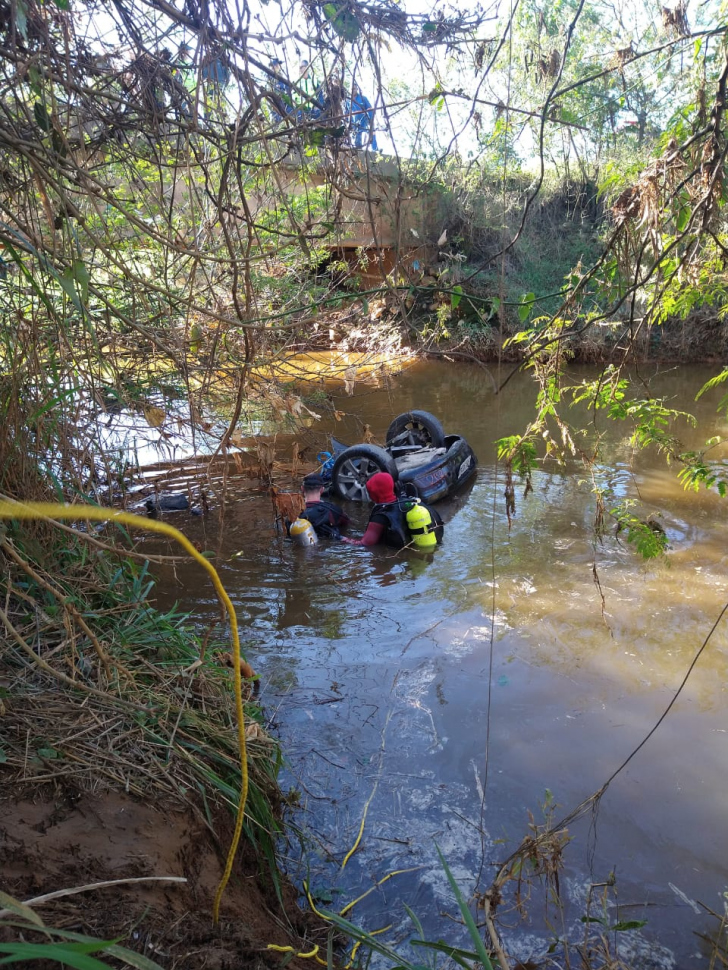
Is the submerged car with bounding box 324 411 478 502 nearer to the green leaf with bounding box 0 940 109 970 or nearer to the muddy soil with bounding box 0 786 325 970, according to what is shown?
the muddy soil with bounding box 0 786 325 970

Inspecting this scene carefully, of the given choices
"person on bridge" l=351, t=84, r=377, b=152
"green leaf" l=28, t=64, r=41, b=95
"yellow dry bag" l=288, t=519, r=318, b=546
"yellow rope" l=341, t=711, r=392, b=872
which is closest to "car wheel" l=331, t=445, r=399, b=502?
"yellow dry bag" l=288, t=519, r=318, b=546

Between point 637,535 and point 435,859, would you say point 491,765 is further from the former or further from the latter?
point 637,535

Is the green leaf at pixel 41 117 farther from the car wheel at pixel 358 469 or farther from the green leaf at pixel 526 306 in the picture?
the car wheel at pixel 358 469

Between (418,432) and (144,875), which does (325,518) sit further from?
(144,875)

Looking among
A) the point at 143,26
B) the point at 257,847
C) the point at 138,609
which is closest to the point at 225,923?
the point at 257,847

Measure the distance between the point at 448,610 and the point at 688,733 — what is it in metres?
2.04

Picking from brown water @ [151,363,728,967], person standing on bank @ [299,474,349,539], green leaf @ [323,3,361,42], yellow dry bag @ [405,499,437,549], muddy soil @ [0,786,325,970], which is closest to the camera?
muddy soil @ [0,786,325,970]

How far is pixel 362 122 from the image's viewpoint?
2.94m

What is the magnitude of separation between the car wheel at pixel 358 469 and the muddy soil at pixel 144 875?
5.19 m

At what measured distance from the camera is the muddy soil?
1820 millimetres

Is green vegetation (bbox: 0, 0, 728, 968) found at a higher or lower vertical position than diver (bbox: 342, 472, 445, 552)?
higher

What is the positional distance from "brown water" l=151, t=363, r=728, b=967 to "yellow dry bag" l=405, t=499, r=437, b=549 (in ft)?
0.53

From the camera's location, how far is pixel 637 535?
4.12 m

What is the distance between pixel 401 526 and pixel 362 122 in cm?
436
